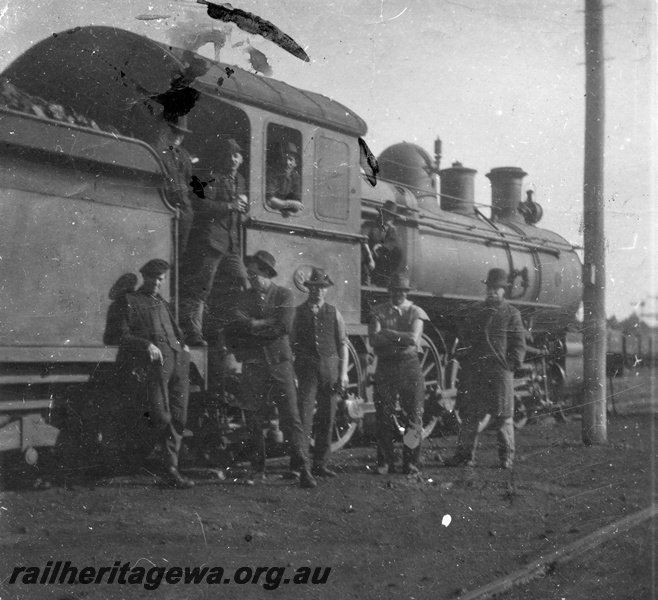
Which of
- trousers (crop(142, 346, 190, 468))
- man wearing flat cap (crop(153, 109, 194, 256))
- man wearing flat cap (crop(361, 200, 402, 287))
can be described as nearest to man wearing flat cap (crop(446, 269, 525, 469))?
man wearing flat cap (crop(361, 200, 402, 287))

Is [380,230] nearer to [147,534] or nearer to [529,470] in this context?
[529,470]

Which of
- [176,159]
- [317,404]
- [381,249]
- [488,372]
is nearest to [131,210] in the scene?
[176,159]

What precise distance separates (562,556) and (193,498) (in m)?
2.02

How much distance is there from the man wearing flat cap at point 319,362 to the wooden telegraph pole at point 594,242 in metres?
1.53

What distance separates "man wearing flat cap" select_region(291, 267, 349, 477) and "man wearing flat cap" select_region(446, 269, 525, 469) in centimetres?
80

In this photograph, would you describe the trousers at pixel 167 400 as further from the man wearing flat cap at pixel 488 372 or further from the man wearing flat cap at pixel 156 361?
the man wearing flat cap at pixel 488 372

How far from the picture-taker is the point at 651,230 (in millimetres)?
3994

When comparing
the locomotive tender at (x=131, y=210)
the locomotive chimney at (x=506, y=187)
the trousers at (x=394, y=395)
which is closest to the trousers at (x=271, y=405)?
the locomotive tender at (x=131, y=210)

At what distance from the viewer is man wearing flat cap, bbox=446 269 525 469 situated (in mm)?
3959

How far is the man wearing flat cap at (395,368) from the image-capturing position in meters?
Answer: 3.92

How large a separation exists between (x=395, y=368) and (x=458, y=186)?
170 cm

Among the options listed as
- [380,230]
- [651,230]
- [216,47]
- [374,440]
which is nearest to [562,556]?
[374,440]

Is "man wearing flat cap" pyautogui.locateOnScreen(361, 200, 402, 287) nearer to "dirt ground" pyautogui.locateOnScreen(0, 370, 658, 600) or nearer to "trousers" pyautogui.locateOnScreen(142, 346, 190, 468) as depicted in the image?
"dirt ground" pyautogui.locateOnScreen(0, 370, 658, 600)

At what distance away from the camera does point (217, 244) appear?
11.8ft
